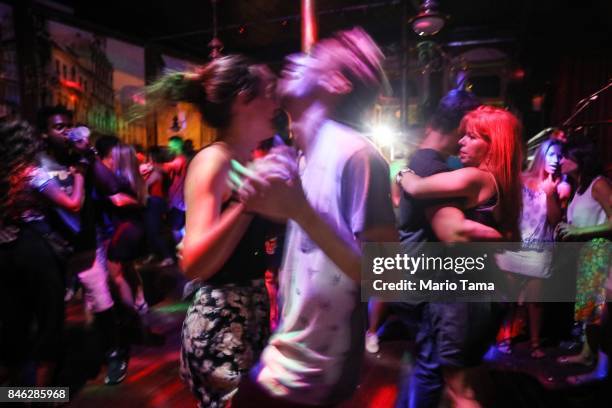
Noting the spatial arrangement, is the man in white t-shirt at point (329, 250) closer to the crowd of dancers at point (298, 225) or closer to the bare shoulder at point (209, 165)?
the crowd of dancers at point (298, 225)

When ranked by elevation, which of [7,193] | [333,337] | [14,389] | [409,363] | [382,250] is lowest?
[409,363]

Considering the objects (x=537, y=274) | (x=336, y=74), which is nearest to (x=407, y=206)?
(x=336, y=74)

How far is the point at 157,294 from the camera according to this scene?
4.32 meters

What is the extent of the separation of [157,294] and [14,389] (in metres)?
2.77

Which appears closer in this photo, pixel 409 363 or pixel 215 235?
pixel 215 235

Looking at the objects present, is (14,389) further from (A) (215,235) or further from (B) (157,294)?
(B) (157,294)

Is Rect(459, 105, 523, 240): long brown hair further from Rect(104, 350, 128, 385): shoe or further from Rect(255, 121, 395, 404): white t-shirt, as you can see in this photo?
Rect(104, 350, 128, 385): shoe

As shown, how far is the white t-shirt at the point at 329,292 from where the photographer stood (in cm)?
86

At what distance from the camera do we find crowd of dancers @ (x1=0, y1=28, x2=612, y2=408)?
872mm

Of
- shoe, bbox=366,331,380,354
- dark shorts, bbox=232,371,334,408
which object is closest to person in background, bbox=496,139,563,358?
shoe, bbox=366,331,380,354

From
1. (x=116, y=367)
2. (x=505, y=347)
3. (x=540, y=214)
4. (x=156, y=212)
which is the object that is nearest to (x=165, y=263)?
(x=156, y=212)

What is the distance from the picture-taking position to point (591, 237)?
2350 mm

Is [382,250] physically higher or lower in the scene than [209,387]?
higher

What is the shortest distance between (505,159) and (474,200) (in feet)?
0.76
